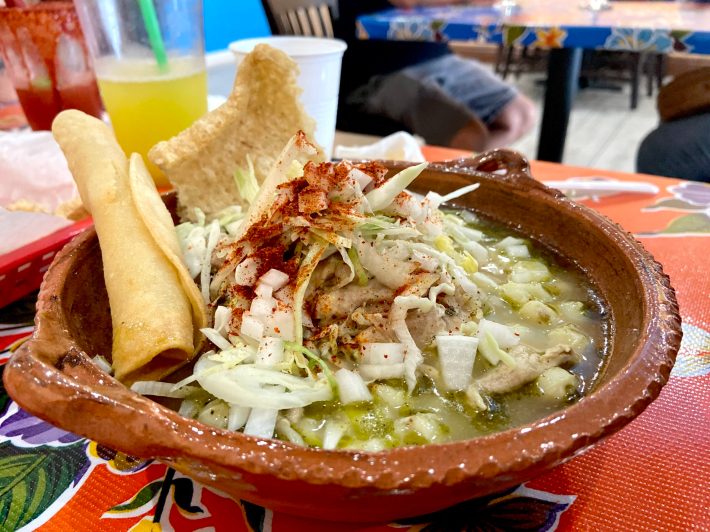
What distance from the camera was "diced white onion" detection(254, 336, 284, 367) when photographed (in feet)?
3.00

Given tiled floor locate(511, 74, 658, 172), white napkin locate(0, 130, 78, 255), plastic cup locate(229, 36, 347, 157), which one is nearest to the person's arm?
tiled floor locate(511, 74, 658, 172)

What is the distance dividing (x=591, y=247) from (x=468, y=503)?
0.63m

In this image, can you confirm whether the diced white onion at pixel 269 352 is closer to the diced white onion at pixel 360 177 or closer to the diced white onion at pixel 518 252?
the diced white onion at pixel 360 177

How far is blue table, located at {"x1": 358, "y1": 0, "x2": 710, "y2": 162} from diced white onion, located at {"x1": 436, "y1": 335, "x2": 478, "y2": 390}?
2.91 metres

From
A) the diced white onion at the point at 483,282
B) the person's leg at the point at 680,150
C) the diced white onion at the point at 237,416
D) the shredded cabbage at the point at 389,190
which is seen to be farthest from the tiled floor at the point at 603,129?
the diced white onion at the point at 237,416

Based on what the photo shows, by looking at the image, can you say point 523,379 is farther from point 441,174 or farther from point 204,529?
point 441,174

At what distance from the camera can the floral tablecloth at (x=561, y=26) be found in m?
3.16

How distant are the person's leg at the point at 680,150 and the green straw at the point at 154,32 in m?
2.36

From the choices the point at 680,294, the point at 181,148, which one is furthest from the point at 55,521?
the point at 680,294

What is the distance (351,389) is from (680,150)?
2.57 metres

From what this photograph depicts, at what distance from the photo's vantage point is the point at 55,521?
2.71ft

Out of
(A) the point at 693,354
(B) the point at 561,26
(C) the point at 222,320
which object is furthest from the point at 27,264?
(B) the point at 561,26

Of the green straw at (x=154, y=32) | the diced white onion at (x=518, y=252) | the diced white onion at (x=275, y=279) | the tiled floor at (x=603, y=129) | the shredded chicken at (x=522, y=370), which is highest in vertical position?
the green straw at (x=154, y=32)

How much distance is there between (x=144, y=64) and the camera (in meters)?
1.97
